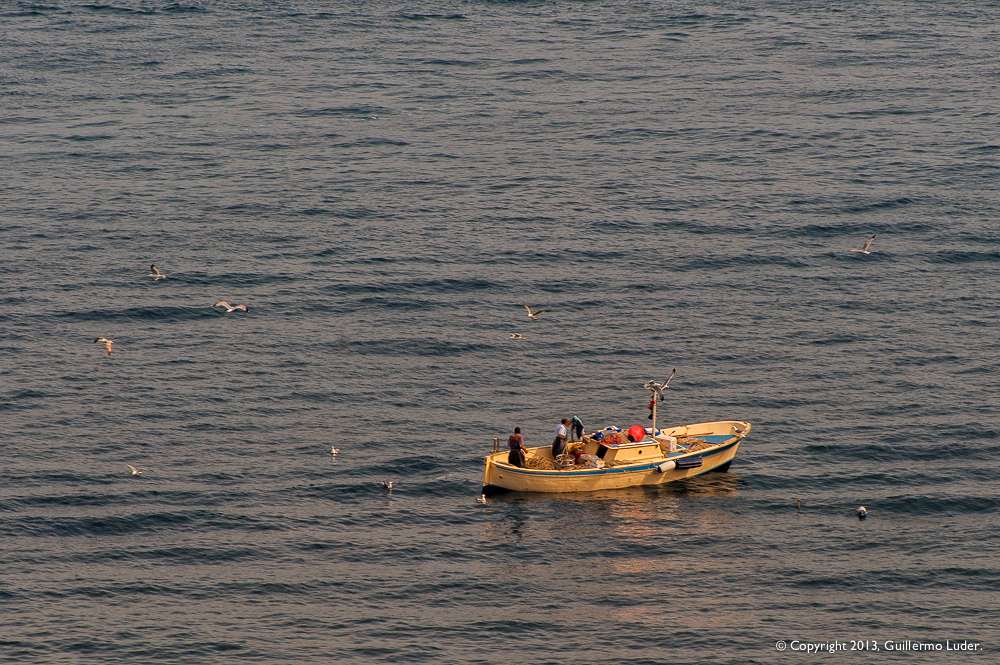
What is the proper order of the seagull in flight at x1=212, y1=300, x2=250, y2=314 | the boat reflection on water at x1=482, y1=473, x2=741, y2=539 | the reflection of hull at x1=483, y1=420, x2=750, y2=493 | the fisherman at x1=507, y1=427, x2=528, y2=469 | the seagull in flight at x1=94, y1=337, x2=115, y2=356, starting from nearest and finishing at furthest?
the boat reflection on water at x1=482, y1=473, x2=741, y2=539, the fisherman at x1=507, y1=427, x2=528, y2=469, the reflection of hull at x1=483, y1=420, x2=750, y2=493, the seagull in flight at x1=94, y1=337, x2=115, y2=356, the seagull in flight at x1=212, y1=300, x2=250, y2=314

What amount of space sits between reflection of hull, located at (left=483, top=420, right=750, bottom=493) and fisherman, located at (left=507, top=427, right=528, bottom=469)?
45 cm

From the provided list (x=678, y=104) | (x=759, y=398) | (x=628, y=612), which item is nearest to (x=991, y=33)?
(x=678, y=104)

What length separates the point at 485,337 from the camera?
7900cm

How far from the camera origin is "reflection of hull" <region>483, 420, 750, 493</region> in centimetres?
6125

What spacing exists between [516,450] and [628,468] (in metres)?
6.19

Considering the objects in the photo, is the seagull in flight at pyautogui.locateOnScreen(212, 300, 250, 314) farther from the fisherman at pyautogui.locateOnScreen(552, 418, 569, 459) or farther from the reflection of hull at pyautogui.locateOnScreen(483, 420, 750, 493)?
the fisherman at pyautogui.locateOnScreen(552, 418, 569, 459)

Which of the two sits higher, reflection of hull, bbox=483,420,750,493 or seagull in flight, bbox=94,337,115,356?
seagull in flight, bbox=94,337,115,356

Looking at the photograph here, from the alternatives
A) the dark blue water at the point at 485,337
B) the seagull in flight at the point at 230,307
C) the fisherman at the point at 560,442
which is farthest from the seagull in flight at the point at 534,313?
the seagull in flight at the point at 230,307

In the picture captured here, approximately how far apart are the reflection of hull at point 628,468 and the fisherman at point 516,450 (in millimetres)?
448

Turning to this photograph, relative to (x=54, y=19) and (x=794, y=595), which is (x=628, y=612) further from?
(x=54, y=19)

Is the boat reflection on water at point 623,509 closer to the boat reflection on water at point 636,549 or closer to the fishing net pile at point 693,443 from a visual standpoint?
the boat reflection on water at point 636,549

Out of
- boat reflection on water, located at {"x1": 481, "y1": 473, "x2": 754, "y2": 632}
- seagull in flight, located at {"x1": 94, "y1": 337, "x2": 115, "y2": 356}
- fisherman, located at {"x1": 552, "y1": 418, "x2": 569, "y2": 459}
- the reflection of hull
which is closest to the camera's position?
boat reflection on water, located at {"x1": 481, "y1": 473, "x2": 754, "y2": 632}

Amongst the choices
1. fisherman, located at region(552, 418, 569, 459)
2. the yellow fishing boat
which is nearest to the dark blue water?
the yellow fishing boat

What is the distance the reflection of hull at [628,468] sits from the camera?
61250 mm
